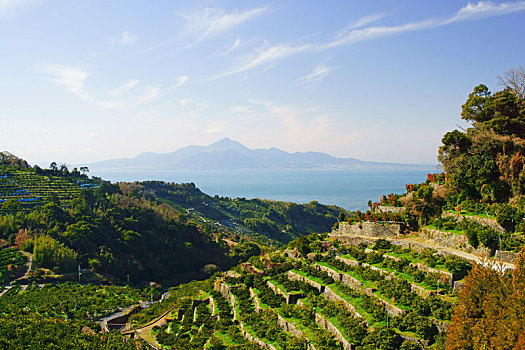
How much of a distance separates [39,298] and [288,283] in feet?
76.6

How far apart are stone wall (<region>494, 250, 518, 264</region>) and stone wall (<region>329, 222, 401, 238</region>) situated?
755 cm

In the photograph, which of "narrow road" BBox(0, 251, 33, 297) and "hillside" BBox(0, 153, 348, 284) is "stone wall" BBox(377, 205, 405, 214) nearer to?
"hillside" BBox(0, 153, 348, 284)

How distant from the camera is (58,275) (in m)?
41.9

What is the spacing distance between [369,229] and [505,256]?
988cm

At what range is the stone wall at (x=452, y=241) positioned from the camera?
17.4m

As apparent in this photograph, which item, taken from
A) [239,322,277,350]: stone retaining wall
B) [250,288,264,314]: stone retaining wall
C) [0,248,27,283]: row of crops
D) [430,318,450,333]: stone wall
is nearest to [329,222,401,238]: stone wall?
[250,288,264,314]: stone retaining wall

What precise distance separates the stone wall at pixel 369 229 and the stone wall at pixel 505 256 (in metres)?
7.55

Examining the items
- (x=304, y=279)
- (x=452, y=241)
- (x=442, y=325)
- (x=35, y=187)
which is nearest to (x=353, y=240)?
(x=304, y=279)

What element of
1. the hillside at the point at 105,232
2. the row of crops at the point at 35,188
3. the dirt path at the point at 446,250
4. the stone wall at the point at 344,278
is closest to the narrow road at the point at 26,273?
the hillside at the point at 105,232

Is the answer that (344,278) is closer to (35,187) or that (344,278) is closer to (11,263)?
(11,263)

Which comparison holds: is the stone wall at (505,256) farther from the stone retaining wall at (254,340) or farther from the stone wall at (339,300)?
the stone retaining wall at (254,340)

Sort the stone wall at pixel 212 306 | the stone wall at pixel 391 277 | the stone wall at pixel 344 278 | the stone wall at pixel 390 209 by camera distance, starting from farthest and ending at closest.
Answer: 1. the stone wall at pixel 390 209
2. the stone wall at pixel 212 306
3. the stone wall at pixel 344 278
4. the stone wall at pixel 391 277

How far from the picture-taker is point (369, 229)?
25.6 metres

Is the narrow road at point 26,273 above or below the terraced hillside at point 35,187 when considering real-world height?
below
